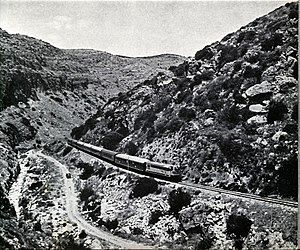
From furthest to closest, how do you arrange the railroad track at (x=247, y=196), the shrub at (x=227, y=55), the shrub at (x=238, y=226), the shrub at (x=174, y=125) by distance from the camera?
the shrub at (x=227, y=55) → the shrub at (x=174, y=125) → the railroad track at (x=247, y=196) → the shrub at (x=238, y=226)

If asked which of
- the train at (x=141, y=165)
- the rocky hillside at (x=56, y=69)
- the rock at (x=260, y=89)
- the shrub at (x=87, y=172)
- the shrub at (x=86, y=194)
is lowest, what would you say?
the shrub at (x=86, y=194)

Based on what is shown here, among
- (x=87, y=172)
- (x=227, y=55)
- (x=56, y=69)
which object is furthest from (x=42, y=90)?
(x=227, y=55)

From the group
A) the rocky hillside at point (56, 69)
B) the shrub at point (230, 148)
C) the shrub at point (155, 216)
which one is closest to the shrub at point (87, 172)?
the shrub at point (155, 216)

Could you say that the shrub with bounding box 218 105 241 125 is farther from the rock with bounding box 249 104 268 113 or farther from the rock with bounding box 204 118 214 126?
the rock with bounding box 249 104 268 113

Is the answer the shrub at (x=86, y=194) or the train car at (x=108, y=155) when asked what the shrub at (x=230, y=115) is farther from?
the shrub at (x=86, y=194)

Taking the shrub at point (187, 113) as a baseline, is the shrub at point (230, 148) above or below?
below

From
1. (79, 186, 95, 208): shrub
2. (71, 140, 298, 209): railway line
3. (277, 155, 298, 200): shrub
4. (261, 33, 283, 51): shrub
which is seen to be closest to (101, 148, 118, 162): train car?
(71, 140, 298, 209): railway line
